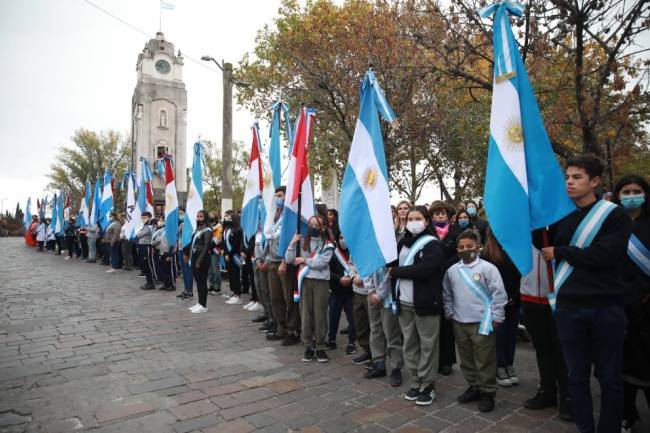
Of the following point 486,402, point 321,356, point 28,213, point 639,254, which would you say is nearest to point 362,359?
point 321,356

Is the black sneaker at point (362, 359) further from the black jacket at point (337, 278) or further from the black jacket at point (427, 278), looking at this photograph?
the black jacket at point (427, 278)

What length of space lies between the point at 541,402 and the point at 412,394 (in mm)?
1141

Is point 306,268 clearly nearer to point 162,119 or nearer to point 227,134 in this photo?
point 227,134

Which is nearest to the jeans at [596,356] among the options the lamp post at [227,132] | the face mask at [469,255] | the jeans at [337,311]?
the face mask at [469,255]

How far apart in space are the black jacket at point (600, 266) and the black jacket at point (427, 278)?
1.22 metres

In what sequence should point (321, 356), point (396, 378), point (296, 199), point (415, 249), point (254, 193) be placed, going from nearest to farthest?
point (415, 249) → point (396, 378) → point (321, 356) → point (296, 199) → point (254, 193)

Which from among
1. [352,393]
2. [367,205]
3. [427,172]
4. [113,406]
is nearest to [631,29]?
[367,205]

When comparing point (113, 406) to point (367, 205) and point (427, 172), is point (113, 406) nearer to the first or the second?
point (367, 205)

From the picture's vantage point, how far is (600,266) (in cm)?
289

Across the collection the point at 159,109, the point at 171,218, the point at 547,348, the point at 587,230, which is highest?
the point at 159,109

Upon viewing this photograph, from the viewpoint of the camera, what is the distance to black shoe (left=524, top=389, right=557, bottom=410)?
3936 mm

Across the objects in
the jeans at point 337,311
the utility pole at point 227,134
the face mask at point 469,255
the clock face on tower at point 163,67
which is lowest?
the jeans at point 337,311

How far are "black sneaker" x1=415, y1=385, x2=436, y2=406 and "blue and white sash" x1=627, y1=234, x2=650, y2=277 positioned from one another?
203cm

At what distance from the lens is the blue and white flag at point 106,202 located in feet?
56.4
